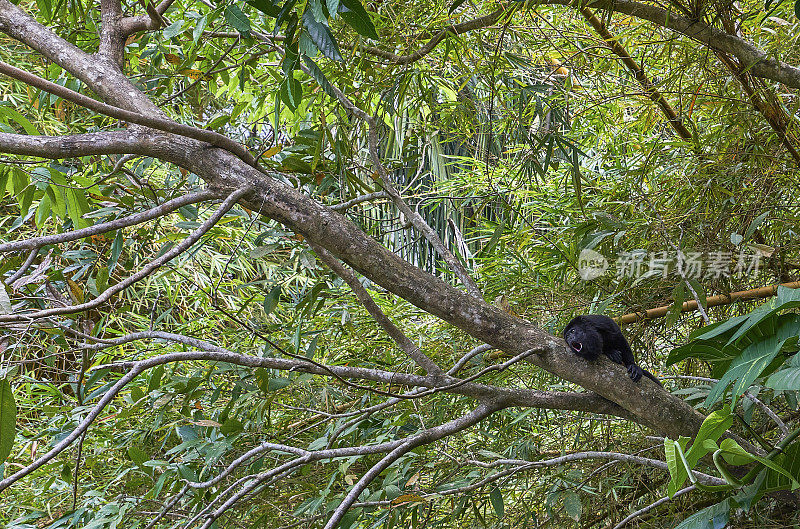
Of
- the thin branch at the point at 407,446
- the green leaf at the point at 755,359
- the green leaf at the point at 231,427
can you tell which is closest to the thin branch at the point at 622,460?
the thin branch at the point at 407,446

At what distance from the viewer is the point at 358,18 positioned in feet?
2.74

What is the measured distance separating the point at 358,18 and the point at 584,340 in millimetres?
759

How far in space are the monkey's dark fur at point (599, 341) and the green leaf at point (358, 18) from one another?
0.68 m

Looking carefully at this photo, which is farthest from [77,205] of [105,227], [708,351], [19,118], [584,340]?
[708,351]

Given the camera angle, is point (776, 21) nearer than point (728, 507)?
No

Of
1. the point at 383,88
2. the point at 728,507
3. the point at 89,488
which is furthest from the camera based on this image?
the point at 89,488

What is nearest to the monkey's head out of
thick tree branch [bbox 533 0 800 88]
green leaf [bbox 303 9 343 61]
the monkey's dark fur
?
the monkey's dark fur

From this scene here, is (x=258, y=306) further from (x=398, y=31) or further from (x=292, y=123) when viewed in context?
(x=398, y=31)

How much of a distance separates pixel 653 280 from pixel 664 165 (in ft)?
1.03

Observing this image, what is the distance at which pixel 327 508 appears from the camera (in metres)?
1.31

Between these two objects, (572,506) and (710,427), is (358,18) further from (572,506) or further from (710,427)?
(572,506)

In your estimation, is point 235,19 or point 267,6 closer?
point 267,6

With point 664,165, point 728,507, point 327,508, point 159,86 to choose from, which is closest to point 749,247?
point 664,165

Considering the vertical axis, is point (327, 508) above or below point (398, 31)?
below
